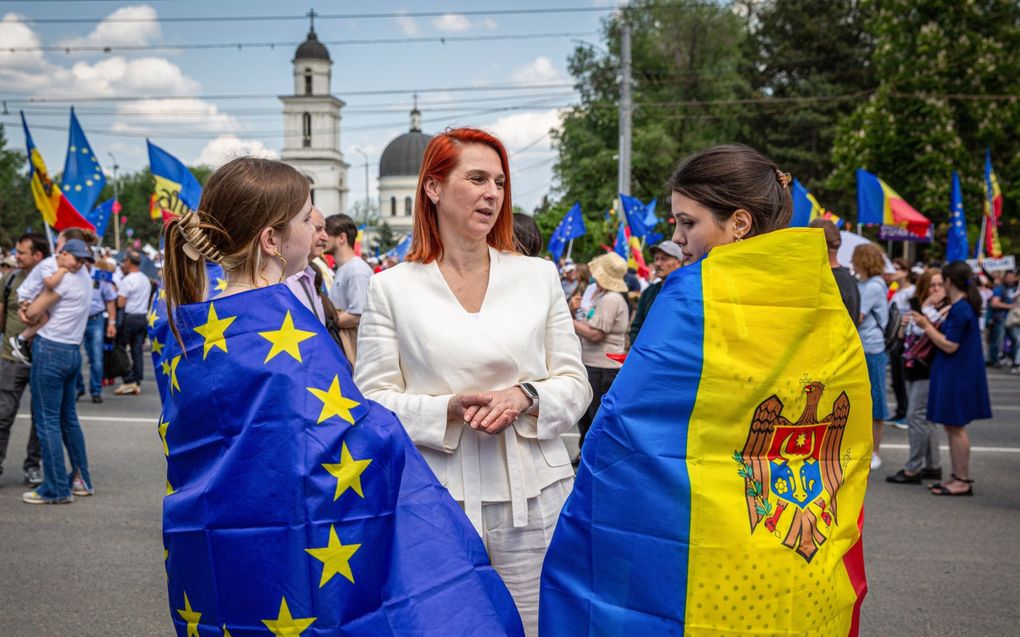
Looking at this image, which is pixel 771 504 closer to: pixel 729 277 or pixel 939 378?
pixel 729 277

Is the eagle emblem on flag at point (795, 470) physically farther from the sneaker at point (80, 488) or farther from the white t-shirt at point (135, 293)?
the white t-shirt at point (135, 293)

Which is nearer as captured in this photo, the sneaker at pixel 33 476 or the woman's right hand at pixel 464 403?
the woman's right hand at pixel 464 403

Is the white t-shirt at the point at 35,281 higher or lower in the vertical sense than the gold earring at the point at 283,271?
higher

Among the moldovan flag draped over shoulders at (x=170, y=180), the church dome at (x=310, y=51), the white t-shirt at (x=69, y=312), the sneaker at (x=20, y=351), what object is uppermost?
the church dome at (x=310, y=51)

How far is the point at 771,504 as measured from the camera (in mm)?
2029

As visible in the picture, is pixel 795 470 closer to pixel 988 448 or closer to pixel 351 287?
pixel 351 287

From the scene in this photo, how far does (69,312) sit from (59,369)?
1.41ft

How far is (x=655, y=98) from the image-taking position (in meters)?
44.6

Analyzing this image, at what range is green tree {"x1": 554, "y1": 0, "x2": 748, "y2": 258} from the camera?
4122 cm

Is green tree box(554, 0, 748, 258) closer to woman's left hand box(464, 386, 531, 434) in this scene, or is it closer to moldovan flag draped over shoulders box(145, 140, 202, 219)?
moldovan flag draped over shoulders box(145, 140, 202, 219)

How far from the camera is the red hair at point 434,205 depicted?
111 inches

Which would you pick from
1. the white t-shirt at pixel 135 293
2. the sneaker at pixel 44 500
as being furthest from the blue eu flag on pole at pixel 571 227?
the sneaker at pixel 44 500

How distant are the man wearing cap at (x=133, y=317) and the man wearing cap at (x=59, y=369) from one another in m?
6.11

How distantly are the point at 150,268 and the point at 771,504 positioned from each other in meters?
16.0
